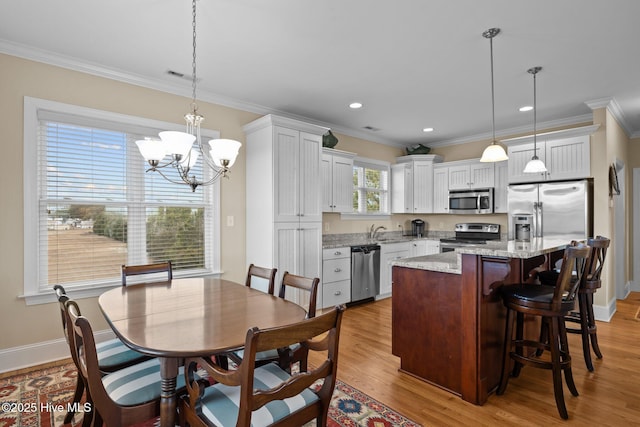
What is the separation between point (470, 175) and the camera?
5.58 m

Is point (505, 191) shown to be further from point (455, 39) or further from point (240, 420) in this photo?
point (240, 420)

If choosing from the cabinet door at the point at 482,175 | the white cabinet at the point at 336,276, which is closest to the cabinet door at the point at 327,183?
the white cabinet at the point at 336,276

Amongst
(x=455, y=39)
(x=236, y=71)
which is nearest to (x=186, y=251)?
(x=236, y=71)

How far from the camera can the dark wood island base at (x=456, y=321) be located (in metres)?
2.27

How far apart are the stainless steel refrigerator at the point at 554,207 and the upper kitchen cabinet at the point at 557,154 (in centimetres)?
12

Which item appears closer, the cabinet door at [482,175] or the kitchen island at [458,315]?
the kitchen island at [458,315]

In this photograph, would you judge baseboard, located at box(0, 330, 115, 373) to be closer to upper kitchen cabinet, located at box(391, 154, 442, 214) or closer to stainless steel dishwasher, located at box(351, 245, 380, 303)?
stainless steel dishwasher, located at box(351, 245, 380, 303)

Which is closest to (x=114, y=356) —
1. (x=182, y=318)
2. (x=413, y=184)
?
(x=182, y=318)

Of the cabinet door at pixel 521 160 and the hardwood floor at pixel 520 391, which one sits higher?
the cabinet door at pixel 521 160

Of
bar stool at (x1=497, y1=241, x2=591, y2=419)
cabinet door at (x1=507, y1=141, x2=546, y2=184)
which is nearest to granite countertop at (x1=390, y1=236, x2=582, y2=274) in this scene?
bar stool at (x1=497, y1=241, x2=591, y2=419)

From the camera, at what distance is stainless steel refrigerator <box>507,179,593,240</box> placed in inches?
163

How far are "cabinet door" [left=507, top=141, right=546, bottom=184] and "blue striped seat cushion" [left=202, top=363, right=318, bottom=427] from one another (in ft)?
14.7

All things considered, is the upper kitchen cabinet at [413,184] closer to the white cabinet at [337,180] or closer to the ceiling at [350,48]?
the white cabinet at [337,180]

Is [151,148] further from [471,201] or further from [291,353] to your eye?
[471,201]
